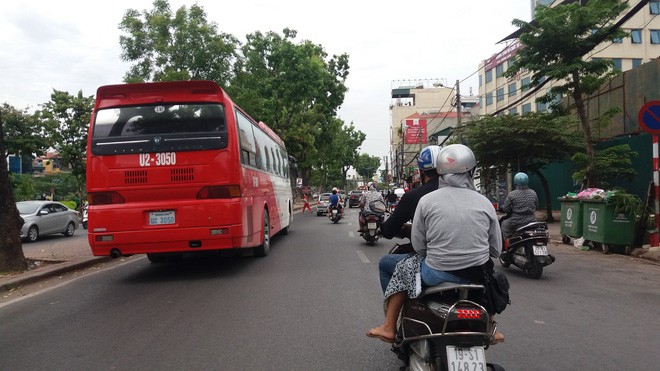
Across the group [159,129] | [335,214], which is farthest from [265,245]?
[335,214]

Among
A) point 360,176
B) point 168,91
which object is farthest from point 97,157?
point 360,176

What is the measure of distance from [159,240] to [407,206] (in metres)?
4.95

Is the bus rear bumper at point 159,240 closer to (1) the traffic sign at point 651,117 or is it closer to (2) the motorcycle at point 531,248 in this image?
(2) the motorcycle at point 531,248

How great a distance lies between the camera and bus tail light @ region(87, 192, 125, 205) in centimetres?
752

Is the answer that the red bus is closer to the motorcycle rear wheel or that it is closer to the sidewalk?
the sidewalk

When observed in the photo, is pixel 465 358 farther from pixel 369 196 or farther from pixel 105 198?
pixel 369 196

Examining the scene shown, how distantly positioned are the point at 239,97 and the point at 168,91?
1335 cm

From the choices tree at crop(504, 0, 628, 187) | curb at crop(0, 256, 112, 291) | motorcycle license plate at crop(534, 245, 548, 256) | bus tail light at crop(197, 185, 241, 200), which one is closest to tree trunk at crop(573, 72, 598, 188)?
tree at crop(504, 0, 628, 187)

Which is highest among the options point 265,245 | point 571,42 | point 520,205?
point 571,42

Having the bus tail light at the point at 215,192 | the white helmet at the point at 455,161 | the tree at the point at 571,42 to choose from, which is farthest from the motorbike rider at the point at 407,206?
the tree at the point at 571,42

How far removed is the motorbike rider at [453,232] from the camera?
302cm

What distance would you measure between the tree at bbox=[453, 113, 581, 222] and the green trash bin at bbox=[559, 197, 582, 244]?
5.21 metres

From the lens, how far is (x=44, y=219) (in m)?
17.3

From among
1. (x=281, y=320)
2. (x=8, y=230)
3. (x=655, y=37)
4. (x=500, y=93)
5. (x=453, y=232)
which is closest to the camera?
(x=453, y=232)
